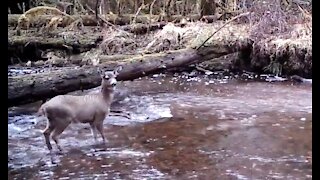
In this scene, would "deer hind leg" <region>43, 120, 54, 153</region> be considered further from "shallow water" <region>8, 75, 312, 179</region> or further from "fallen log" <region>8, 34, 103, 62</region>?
"fallen log" <region>8, 34, 103, 62</region>

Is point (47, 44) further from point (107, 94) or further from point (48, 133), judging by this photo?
point (48, 133)

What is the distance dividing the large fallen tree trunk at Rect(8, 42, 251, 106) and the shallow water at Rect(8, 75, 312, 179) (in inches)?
5.8

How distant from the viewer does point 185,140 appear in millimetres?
2227

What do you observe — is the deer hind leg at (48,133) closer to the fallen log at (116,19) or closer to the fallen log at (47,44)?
the fallen log at (116,19)

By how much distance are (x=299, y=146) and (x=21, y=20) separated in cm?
201

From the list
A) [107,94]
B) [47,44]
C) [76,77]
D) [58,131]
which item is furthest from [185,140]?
[47,44]

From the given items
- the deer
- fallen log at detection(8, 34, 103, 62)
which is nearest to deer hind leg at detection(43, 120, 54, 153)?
the deer

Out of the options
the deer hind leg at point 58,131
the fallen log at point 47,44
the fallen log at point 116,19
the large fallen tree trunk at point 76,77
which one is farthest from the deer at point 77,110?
the fallen log at point 47,44

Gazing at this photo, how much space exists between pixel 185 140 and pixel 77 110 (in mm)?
514

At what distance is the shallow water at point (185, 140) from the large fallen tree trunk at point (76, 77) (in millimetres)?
147

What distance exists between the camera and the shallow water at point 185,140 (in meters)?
1.90

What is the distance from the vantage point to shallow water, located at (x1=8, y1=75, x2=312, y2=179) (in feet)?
6.22

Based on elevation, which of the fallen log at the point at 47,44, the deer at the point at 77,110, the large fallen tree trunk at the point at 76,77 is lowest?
the deer at the point at 77,110

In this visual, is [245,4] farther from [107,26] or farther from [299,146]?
[299,146]
